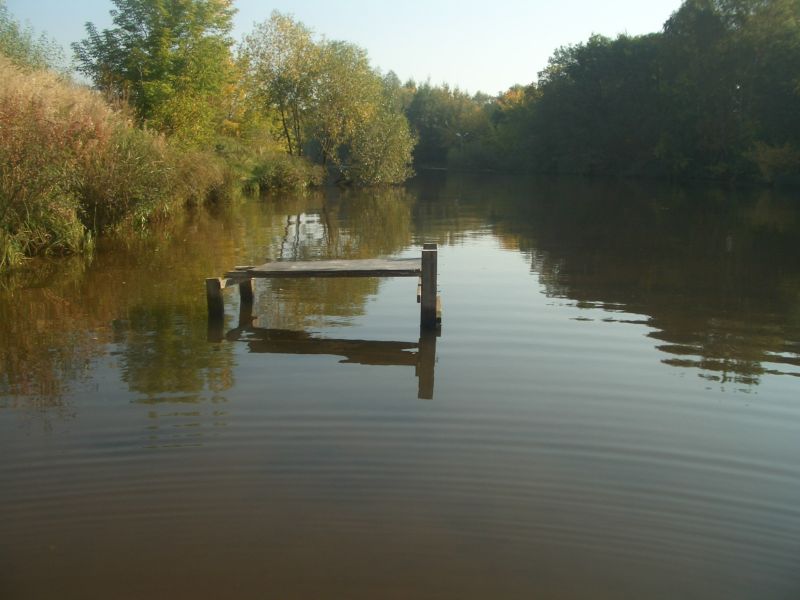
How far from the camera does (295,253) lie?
18.4 metres

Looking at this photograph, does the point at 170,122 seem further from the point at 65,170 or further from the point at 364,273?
the point at 364,273

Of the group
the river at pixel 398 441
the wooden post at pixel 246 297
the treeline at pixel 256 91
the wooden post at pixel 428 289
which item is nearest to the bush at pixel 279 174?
the treeline at pixel 256 91

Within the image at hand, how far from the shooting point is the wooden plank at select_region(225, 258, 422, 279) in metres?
10.5

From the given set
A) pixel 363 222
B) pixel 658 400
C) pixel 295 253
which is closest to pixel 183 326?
pixel 658 400

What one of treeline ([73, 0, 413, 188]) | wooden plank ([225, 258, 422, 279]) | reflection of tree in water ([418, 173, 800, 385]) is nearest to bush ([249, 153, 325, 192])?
treeline ([73, 0, 413, 188])

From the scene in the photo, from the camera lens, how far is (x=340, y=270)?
10648 mm

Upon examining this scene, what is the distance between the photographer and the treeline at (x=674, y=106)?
51.3 metres

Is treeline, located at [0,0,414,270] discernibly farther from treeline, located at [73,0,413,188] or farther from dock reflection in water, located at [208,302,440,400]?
dock reflection in water, located at [208,302,440,400]

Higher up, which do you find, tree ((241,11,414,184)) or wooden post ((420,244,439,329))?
tree ((241,11,414,184))

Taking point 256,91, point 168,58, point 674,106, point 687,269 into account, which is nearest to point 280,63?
point 256,91

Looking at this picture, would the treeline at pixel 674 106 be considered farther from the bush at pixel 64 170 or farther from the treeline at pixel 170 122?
the bush at pixel 64 170

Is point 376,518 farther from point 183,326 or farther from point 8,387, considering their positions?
point 183,326

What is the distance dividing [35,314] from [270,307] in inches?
126

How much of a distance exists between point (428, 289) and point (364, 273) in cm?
89
